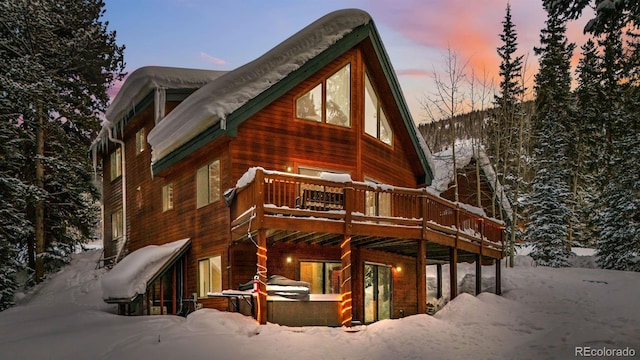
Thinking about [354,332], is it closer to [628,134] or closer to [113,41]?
[628,134]

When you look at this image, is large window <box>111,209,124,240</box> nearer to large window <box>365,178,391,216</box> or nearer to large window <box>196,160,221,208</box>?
large window <box>196,160,221,208</box>

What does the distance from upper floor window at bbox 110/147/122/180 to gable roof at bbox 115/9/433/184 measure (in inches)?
288

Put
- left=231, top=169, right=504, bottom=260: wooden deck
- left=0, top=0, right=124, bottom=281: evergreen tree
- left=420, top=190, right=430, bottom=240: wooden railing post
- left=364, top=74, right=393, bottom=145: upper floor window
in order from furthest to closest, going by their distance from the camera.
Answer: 1. left=0, top=0, right=124, bottom=281: evergreen tree
2. left=364, top=74, right=393, bottom=145: upper floor window
3. left=420, top=190, right=430, bottom=240: wooden railing post
4. left=231, top=169, right=504, bottom=260: wooden deck

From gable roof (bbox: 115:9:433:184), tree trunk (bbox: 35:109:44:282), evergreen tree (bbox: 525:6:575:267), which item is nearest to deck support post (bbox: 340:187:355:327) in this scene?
gable roof (bbox: 115:9:433:184)

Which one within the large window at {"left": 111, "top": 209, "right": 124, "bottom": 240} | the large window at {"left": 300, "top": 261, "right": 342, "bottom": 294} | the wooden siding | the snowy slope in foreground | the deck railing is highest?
the wooden siding

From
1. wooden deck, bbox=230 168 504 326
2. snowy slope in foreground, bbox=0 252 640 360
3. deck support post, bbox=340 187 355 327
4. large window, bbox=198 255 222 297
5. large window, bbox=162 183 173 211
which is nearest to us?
snowy slope in foreground, bbox=0 252 640 360

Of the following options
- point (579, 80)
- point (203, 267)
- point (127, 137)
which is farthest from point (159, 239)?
point (579, 80)

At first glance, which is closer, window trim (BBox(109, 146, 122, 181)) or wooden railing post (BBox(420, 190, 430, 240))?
wooden railing post (BBox(420, 190, 430, 240))

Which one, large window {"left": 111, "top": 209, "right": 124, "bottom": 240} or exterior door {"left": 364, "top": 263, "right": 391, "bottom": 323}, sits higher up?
large window {"left": 111, "top": 209, "right": 124, "bottom": 240}

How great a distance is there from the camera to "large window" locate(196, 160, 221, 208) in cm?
1541

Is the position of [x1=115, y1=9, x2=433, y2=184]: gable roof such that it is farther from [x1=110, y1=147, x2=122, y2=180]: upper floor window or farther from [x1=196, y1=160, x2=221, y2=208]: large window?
[x1=110, y1=147, x2=122, y2=180]: upper floor window

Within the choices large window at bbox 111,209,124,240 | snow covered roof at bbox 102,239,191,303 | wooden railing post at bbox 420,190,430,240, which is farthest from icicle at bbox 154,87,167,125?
wooden railing post at bbox 420,190,430,240

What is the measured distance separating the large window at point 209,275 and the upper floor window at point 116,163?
9.73 m

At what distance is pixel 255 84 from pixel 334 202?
395cm
